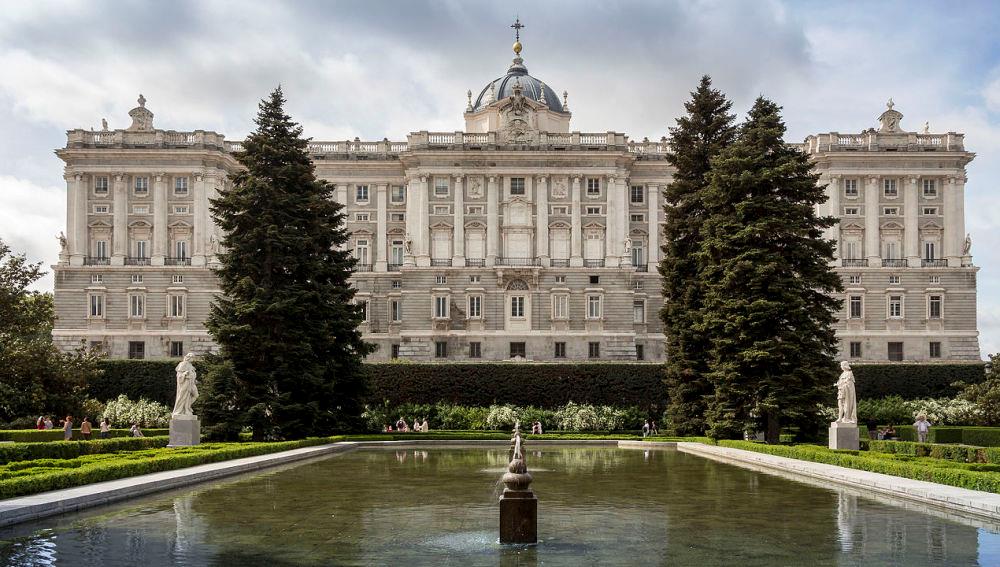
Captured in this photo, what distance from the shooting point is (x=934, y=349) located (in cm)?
7131

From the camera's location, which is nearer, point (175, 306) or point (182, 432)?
point (182, 432)

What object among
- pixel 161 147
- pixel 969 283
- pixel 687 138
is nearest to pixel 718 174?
pixel 687 138

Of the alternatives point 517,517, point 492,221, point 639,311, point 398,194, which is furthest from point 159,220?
point 517,517

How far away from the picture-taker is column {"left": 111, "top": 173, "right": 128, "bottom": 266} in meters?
71.7

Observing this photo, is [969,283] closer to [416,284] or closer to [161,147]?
[416,284]

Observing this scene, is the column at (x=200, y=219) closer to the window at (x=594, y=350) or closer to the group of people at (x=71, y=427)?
the window at (x=594, y=350)

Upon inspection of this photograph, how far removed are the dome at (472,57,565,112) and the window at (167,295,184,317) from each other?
2776 cm

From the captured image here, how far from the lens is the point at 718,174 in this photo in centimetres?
3681

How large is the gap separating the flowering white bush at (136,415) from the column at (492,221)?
28986 millimetres

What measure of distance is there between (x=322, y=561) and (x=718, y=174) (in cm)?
2768

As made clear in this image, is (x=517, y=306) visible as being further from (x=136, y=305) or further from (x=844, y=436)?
(x=844, y=436)

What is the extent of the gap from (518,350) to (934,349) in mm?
29427

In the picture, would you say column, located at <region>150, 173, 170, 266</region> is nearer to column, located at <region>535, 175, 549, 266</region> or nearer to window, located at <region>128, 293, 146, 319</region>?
window, located at <region>128, 293, 146, 319</region>

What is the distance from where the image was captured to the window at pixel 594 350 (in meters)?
69.4
